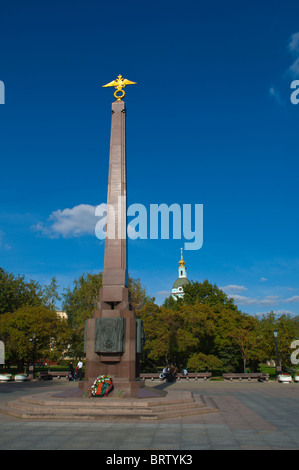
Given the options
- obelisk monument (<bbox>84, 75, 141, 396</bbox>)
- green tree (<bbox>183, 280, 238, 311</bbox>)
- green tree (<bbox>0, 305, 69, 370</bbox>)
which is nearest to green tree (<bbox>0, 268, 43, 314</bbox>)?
green tree (<bbox>0, 305, 69, 370</bbox>)

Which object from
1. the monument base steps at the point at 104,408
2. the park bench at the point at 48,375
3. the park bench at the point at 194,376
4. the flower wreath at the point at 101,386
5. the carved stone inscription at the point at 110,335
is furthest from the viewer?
the park bench at the point at 194,376

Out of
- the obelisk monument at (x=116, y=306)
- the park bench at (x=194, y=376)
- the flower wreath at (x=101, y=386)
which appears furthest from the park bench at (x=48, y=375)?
the flower wreath at (x=101, y=386)

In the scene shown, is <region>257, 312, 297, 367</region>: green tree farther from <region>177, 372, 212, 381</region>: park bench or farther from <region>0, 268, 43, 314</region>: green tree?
<region>0, 268, 43, 314</region>: green tree

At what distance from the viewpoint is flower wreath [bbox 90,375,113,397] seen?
12.4 meters

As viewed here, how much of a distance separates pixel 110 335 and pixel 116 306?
1531mm

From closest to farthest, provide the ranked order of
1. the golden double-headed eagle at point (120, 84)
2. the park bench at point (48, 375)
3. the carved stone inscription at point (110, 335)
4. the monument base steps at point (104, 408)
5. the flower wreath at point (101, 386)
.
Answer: the monument base steps at point (104, 408) < the flower wreath at point (101, 386) < the carved stone inscription at point (110, 335) < the golden double-headed eagle at point (120, 84) < the park bench at point (48, 375)

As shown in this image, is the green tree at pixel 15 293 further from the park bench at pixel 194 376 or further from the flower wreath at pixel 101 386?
the flower wreath at pixel 101 386

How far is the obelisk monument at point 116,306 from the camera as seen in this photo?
13508 mm

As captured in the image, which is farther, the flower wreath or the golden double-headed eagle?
the golden double-headed eagle

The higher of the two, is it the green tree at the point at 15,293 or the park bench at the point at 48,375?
the green tree at the point at 15,293

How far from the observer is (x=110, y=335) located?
1358 centimetres

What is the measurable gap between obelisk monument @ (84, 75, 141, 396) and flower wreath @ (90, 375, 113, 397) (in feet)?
1.56

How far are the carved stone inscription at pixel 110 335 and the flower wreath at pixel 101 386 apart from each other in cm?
102

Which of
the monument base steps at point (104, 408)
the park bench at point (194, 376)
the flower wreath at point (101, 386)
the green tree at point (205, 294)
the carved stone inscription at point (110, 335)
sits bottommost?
the park bench at point (194, 376)
